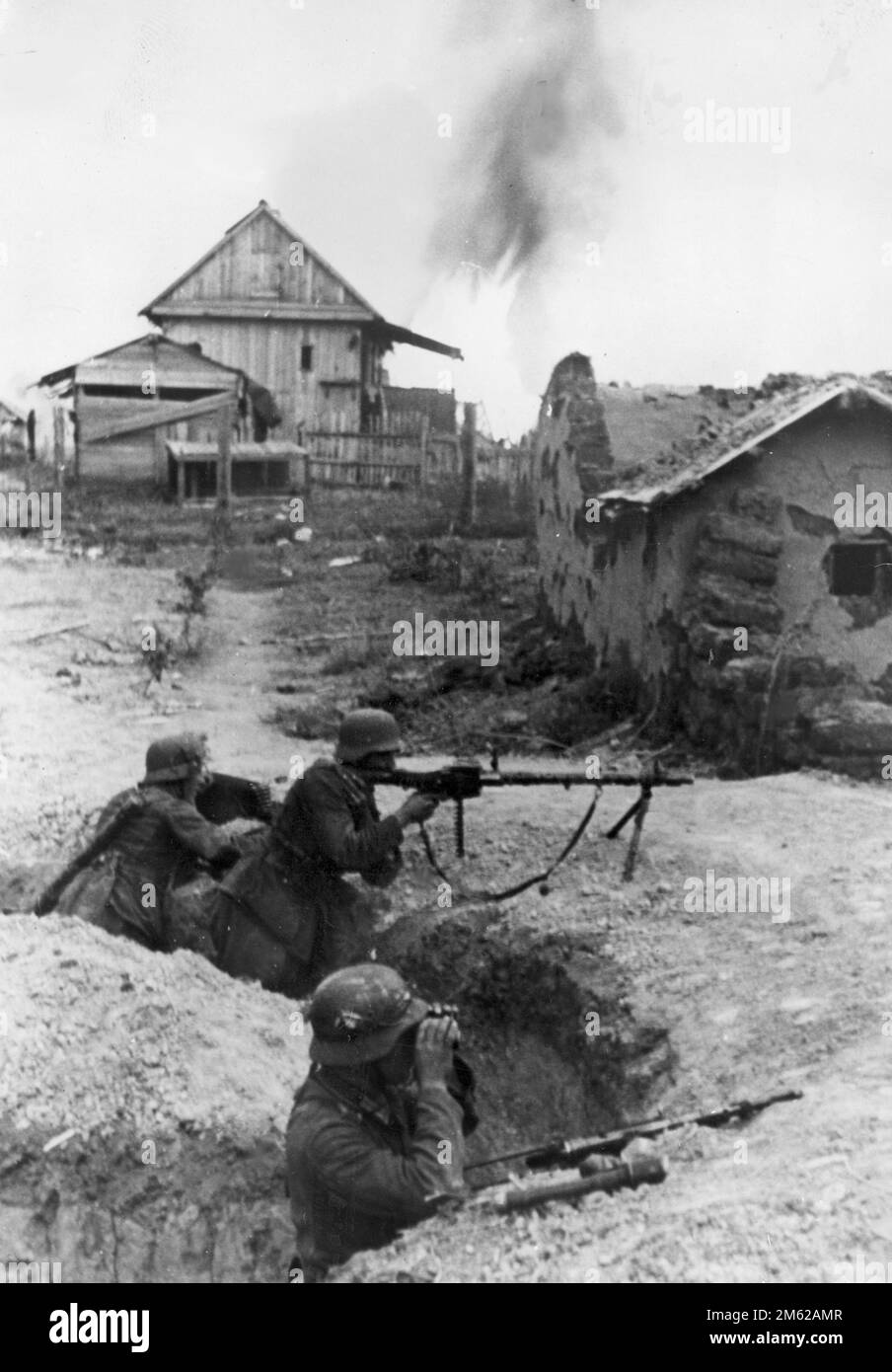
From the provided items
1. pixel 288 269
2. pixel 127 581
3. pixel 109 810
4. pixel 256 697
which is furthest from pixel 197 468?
pixel 109 810

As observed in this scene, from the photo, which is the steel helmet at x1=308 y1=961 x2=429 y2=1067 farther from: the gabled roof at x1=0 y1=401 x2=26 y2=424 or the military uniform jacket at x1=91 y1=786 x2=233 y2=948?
the gabled roof at x1=0 y1=401 x2=26 y2=424

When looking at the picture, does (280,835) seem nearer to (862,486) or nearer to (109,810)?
(109,810)

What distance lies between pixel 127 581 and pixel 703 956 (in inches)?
340

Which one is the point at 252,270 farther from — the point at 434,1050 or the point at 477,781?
the point at 434,1050

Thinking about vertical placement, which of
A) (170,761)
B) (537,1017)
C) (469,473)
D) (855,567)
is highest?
(469,473)

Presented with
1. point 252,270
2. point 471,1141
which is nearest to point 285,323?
point 252,270

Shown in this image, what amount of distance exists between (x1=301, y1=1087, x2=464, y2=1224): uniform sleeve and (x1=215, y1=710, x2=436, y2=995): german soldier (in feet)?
8.07

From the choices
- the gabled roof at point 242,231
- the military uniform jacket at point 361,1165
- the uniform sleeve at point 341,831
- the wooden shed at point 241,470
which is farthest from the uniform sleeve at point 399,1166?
the gabled roof at point 242,231

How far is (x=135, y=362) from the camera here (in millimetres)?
21734

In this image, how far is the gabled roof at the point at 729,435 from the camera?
10609mm

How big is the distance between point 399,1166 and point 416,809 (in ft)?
9.28

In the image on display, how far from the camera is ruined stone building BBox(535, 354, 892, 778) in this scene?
10133mm

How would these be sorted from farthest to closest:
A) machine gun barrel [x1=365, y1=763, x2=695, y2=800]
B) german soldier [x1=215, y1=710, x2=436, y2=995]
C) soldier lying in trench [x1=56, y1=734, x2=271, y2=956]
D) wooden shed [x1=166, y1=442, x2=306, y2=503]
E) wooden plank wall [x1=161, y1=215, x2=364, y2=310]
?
wooden plank wall [x1=161, y1=215, x2=364, y2=310], wooden shed [x1=166, y1=442, x2=306, y2=503], machine gun barrel [x1=365, y1=763, x2=695, y2=800], soldier lying in trench [x1=56, y1=734, x2=271, y2=956], german soldier [x1=215, y1=710, x2=436, y2=995]

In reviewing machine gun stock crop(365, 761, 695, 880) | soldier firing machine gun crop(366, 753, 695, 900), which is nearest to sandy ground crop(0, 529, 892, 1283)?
soldier firing machine gun crop(366, 753, 695, 900)
